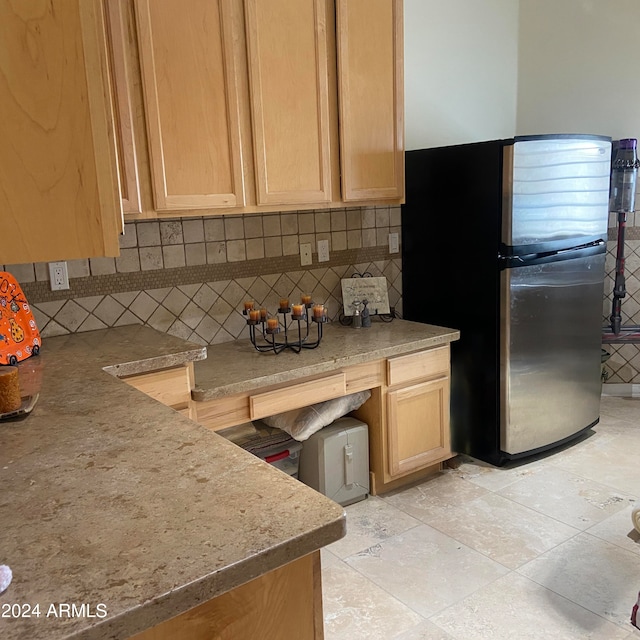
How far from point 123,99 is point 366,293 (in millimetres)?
1540

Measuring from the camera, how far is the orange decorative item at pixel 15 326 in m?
2.04

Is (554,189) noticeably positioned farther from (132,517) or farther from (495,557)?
(132,517)

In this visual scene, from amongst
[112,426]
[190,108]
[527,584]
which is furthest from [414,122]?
[112,426]

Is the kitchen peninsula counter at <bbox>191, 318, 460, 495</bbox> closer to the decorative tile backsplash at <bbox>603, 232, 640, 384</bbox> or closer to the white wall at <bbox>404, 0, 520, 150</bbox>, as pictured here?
the white wall at <bbox>404, 0, 520, 150</bbox>

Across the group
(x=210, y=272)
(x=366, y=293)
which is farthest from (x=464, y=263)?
(x=210, y=272)

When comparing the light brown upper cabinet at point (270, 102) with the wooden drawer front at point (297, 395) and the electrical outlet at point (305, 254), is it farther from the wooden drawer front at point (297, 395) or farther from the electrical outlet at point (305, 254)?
the wooden drawer front at point (297, 395)

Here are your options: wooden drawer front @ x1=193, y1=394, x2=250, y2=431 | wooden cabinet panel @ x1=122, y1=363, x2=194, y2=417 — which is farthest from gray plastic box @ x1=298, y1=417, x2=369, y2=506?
wooden cabinet panel @ x1=122, y1=363, x2=194, y2=417

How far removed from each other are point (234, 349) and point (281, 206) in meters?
0.68

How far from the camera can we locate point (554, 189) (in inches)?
114

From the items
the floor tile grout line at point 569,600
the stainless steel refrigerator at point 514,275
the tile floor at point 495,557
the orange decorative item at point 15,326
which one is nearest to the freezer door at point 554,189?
the stainless steel refrigerator at point 514,275

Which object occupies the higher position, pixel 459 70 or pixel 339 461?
pixel 459 70

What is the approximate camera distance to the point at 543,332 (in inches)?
119

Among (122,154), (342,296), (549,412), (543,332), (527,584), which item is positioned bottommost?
(527,584)

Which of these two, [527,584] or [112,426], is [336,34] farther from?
[527,584]
